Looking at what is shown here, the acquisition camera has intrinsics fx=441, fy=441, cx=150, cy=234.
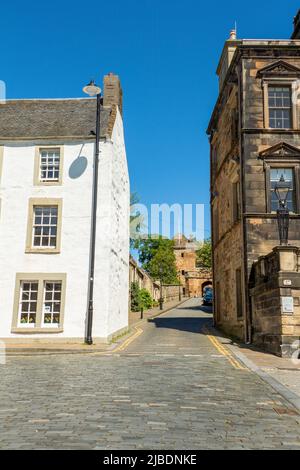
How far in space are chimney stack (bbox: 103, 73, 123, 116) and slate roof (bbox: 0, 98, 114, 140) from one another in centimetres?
63

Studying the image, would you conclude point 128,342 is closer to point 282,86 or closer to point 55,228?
point 55,228

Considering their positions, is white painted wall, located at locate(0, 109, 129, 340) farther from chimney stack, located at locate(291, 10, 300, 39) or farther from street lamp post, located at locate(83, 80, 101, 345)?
chimney stack, located at locate(291, 10, 300, 39)

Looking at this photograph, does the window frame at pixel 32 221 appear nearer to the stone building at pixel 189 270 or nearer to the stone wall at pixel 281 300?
the stone wall at pixel 281 300

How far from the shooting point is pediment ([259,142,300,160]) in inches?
722

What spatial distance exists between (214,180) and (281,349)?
47.8 feet

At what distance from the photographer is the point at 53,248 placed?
60.5 ft

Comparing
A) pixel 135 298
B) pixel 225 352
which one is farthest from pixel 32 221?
pixel 135 298

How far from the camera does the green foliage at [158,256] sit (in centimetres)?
7256

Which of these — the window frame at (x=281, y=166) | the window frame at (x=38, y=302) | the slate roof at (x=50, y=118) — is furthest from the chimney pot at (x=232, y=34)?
the window frame at (x=38, y=302)

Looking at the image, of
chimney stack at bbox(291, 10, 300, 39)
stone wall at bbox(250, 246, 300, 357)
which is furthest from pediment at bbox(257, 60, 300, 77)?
stone wall at bbox(250, 246, 300, 357)

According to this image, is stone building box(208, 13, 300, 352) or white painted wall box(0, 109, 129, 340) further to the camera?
stone building box(208, 13, 300, 352)

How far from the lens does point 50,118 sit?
21.0 m
